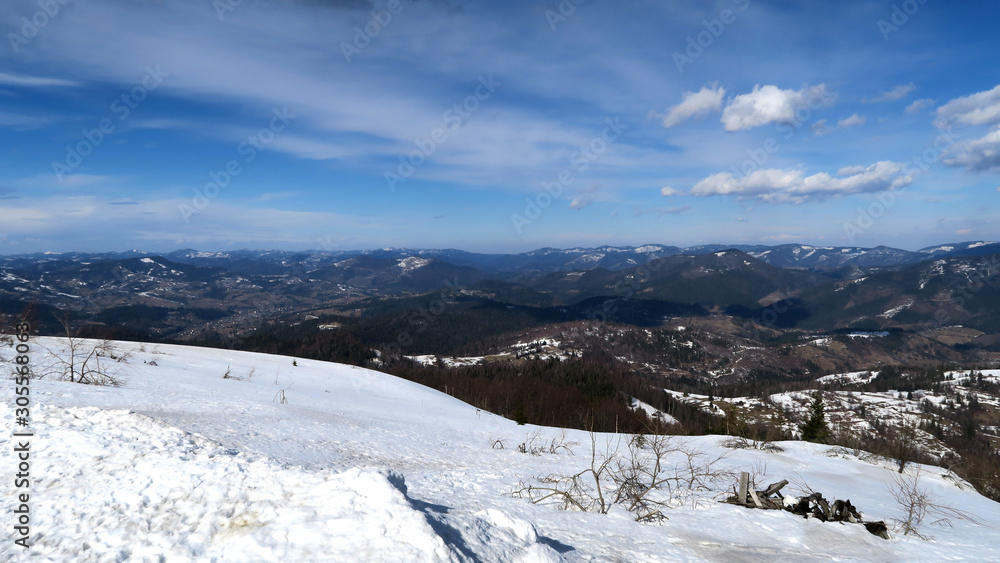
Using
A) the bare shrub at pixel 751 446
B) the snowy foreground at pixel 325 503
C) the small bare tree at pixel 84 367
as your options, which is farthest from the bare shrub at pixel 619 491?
the small bare tree at pixel 84 367

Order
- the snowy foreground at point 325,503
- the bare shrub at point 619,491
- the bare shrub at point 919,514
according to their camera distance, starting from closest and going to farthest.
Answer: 1. the snowy foreground at point 325,503
2. the bare shrub at point 619,491
3. the bare shrub at point 919,514

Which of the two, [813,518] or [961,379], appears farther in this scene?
[961,379]

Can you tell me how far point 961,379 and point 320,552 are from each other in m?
222

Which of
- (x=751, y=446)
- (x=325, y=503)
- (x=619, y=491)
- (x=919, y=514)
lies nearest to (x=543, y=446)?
(x=619, y=491)

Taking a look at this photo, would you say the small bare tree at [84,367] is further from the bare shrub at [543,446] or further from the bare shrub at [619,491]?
the bare shrub at [619,491]

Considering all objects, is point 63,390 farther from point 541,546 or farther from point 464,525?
point 541,546

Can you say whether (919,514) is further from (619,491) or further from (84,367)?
(84,367)

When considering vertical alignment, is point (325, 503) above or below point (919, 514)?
above

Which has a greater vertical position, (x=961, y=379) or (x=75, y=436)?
(x=75, y=436)

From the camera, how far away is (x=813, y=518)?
5.94m

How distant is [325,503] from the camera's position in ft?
11.1

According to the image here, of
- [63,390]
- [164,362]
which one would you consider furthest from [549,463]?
[164,362]

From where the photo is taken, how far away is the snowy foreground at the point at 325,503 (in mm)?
2992

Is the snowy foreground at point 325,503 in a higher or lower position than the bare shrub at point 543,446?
higher
